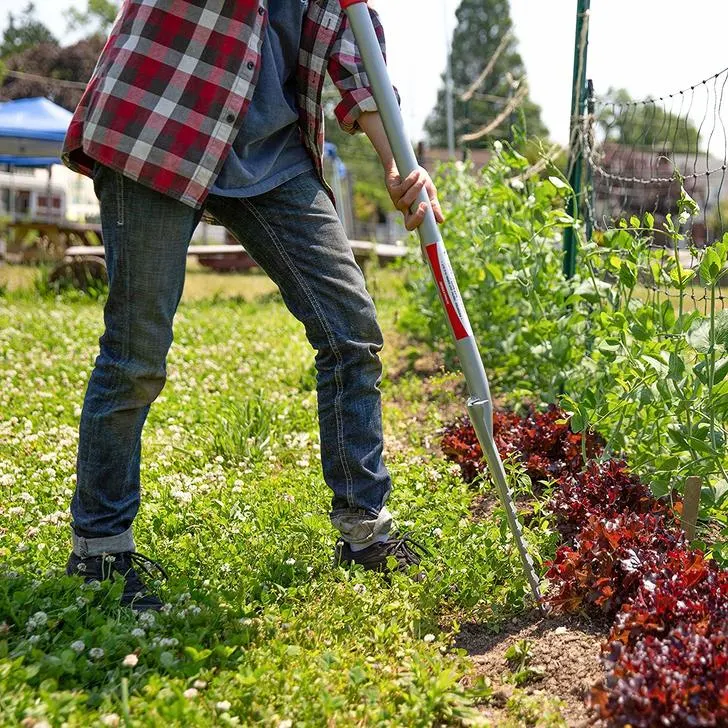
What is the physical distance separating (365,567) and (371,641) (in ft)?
1.20

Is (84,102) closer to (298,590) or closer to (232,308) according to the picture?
(298,590)

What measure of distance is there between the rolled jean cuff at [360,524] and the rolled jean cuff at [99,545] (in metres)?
0.56

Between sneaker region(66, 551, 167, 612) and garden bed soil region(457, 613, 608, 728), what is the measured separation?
0.78 m

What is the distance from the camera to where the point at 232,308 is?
30.0 feet

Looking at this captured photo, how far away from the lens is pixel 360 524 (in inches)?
99.0

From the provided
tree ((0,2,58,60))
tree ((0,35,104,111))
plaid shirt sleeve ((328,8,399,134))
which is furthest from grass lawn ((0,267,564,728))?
tree ((0,2,58,60))

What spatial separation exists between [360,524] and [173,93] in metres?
1.20

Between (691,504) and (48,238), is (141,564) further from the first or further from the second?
(48,238)

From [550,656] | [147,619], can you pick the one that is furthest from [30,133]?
[550,656]

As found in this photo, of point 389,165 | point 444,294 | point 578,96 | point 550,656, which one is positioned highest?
point 578,96

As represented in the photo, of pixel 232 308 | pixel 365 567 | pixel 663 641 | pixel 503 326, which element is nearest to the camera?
pixel 663 641

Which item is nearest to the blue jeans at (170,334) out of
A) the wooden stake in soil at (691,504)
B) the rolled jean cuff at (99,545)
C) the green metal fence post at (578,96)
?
the rolled jean cuff at (99,545)

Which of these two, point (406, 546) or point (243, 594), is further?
point (406, 546)

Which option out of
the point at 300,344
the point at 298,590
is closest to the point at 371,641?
the point at 298,590
